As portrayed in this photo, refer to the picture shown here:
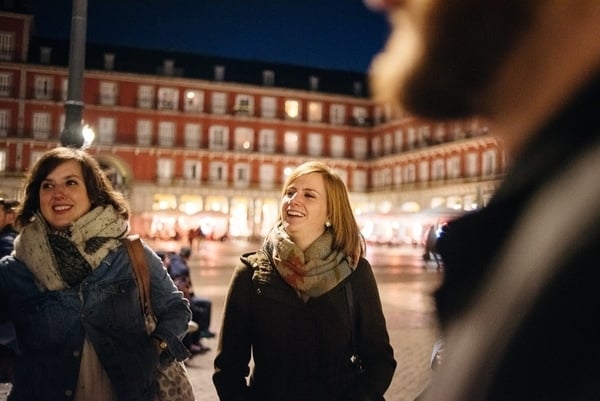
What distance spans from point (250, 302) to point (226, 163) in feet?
154

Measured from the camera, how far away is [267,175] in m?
50.1

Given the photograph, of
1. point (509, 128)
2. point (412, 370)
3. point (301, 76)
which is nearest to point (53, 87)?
point (301, 76)

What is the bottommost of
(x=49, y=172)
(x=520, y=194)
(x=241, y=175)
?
(x=520, y=194)

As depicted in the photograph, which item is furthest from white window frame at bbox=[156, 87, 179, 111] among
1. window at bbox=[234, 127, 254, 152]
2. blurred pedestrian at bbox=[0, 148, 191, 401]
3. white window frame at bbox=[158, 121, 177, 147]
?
blurred pedestrian at bbox=[0, 148, 191, 401]

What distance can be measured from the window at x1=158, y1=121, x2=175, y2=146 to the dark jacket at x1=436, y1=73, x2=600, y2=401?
1894 inches

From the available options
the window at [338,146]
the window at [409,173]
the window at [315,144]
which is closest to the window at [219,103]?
the window at [315,144]

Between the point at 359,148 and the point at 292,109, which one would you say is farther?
the point at 359,148

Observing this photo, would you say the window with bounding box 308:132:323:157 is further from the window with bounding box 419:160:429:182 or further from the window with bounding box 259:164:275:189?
the window with bounding box 419:160:429:182

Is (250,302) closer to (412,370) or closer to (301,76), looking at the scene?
(412,370)

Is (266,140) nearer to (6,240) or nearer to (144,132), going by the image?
(144,132)

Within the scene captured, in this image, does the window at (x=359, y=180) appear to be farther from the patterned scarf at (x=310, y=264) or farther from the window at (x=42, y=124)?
the patterned scarf at (x=310, y=264)

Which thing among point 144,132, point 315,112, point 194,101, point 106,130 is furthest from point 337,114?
point 106,130

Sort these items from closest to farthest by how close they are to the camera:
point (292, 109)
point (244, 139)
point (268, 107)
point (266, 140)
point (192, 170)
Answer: point (192, 170) < point (244, 139) < point (266, 140) < point (268, 107) < point (292, 109)

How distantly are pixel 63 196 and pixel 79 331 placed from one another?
728 millimetres
